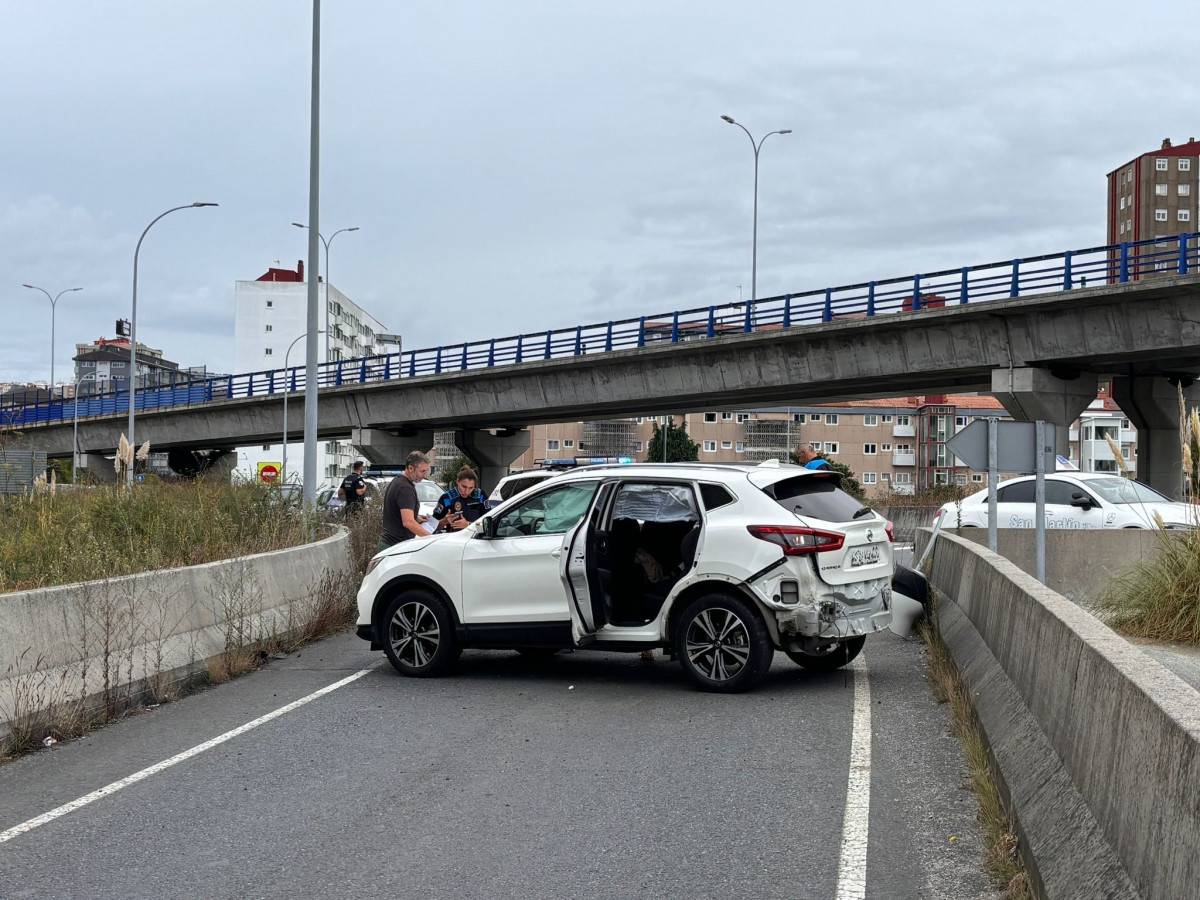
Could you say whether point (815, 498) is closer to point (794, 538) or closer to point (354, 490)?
point (794, 538)

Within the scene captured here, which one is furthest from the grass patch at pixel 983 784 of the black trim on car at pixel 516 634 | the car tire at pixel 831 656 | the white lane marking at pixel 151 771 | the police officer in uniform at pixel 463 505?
the police officer in uniform at pixel 463 505

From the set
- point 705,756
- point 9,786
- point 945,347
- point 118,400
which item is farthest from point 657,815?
point 118,400

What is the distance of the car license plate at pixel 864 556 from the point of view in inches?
380

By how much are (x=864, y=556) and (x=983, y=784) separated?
3620 millimetres

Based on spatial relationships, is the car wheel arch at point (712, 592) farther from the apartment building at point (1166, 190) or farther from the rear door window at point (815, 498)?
the apartment building at point (1166, 190)

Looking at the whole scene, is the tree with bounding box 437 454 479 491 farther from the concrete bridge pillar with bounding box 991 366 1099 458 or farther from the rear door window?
the rear door window

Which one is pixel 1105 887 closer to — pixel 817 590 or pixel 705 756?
pixel 705 756

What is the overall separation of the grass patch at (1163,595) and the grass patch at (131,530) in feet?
26.3

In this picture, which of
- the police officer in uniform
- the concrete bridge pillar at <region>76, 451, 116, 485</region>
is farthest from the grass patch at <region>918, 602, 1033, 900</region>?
the concrete bridge pillar at <region>76, 451, 116, 485</region>

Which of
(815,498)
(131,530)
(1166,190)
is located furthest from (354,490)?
(1166,190)

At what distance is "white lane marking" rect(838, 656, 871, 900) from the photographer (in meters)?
5.18

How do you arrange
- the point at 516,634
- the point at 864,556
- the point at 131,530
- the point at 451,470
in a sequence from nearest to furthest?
the point at 864,556, the point at 516,634, the point at 131,530, the point at 451,470

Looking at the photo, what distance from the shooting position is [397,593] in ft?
35.0

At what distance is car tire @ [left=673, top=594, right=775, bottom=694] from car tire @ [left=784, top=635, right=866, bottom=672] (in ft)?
4.16
